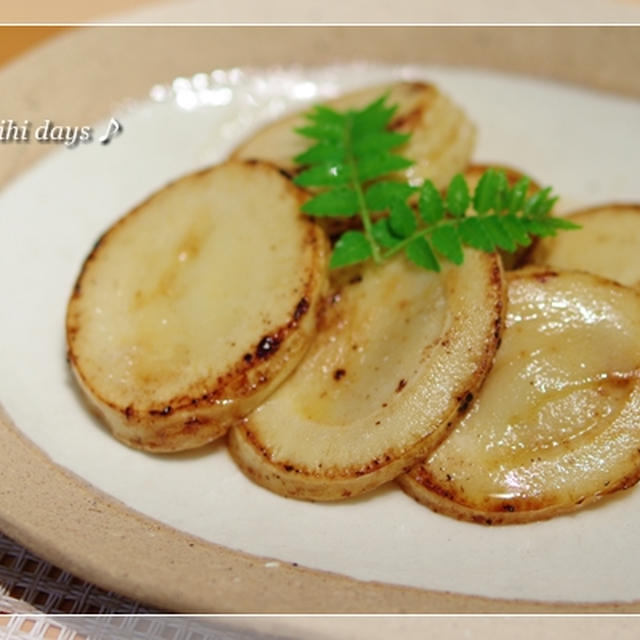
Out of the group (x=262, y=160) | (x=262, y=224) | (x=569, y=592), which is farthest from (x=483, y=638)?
(x=262, y=160)

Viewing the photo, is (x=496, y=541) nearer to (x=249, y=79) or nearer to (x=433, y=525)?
(x=433, y=525)

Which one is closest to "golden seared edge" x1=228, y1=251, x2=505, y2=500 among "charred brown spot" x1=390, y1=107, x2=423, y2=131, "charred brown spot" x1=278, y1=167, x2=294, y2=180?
"charred brown spot" x1=278, y1=167, x2=294, y2=180

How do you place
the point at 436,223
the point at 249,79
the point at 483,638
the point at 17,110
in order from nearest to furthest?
the point at 483,638 < the point at 436,223 < the point at 17,110 < the point at 249,79

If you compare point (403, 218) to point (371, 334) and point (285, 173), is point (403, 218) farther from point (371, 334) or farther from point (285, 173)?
point (285, 173)

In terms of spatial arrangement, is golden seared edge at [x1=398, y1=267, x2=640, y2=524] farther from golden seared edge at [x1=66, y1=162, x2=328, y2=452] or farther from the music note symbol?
the music note symbol

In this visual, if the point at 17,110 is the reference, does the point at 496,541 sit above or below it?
below

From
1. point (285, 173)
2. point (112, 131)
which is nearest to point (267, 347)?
point (285, 173)

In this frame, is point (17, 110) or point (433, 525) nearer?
point (433, 525)
